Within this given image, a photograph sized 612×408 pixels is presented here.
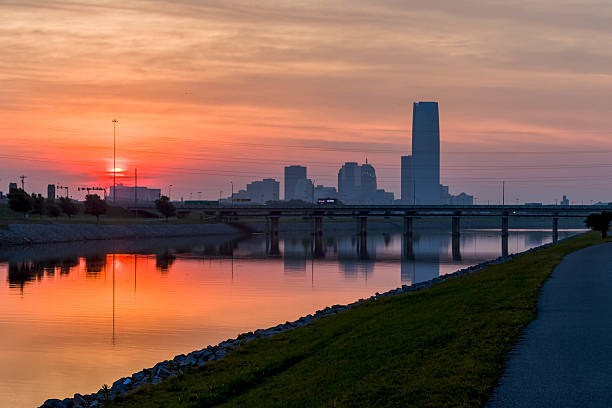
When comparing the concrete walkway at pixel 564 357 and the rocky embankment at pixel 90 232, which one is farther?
the rocky embankment at pixel 90 232

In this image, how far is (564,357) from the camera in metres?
16.6

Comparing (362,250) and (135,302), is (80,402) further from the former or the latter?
(362,250)

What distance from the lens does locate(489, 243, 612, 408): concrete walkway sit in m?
13.3

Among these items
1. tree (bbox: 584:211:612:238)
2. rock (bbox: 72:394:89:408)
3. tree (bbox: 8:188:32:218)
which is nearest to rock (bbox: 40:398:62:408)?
rock (bbox: 72:394:89:408)

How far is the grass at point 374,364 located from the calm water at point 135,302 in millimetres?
5985

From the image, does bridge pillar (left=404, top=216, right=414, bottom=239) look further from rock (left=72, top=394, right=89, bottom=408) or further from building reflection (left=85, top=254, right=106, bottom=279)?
rock (left=72, top=394, right=89, bottom=408)

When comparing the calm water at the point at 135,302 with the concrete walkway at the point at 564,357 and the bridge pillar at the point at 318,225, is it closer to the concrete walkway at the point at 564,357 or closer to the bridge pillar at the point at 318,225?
the concrete walkway at the point at 564,357

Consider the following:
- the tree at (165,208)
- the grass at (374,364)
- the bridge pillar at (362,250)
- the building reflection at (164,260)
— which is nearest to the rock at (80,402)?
the grass at (374,364)

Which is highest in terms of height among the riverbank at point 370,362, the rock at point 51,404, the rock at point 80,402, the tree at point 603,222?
the tree at point 603,222

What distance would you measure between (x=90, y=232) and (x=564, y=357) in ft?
435

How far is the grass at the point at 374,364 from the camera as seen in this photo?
14.9 meters

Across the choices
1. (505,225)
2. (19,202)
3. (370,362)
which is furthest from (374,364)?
(505,225)

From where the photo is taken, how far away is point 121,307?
45312mm

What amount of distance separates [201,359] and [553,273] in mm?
23377
